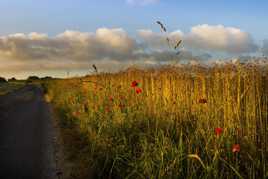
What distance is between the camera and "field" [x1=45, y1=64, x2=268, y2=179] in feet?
12.1

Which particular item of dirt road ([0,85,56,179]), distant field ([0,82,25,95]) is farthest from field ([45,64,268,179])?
distant field ([0,82,25,95])

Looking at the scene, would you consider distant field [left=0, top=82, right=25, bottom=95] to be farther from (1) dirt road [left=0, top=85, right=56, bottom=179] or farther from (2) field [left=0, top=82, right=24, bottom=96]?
(1) dirt road [left=0, top=85, right=56, bottom=179]

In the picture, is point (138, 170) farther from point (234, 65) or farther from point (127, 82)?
point (127, 82)

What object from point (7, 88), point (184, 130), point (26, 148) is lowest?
point (26, 148)

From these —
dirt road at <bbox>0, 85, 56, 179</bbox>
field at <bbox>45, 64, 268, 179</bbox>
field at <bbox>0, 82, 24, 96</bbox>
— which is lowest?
dirt road at <bbox>0, 85, 56, 179</bbox>

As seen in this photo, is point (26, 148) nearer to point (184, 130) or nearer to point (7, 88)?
point (184, 130)

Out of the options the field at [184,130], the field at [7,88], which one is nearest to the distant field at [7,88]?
the field at [7,88]

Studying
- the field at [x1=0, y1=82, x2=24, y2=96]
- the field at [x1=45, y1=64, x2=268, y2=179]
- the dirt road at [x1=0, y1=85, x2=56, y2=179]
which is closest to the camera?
the field at [x1=45, y1=64, x2=268, y2=179]

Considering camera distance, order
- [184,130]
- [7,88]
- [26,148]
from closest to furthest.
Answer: [184,130], [26,148], [7,88]

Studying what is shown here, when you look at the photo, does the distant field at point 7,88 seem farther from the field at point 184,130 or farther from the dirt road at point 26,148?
the field at point 184,130

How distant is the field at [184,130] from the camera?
3.70 meters

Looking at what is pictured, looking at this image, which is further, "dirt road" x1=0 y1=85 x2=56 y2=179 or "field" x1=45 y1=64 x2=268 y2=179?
"dirt road" x1=0 y1=85 x2=56 y2=179

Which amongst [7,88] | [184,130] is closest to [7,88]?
[7,88]

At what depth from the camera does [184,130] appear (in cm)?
496
